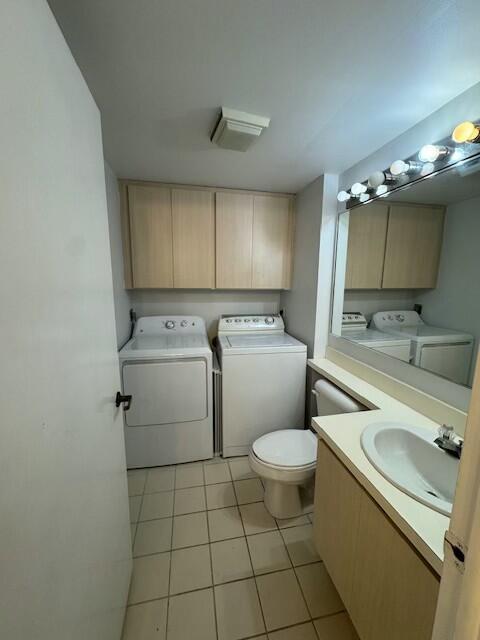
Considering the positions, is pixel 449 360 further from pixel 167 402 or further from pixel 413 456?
pixel 167 402

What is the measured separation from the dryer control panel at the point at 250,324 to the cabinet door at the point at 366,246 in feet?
2.82

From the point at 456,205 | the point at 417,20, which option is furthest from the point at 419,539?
the point at 417,20

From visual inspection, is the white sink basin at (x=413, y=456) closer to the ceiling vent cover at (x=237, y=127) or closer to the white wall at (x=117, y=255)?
the ceiling vent cover at (x=237, y=127)

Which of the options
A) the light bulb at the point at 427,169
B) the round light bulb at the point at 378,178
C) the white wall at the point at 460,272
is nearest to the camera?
the white wall at the point at 460,272

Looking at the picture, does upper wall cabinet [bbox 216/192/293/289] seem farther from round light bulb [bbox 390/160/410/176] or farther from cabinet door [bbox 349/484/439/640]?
cabinet door [bbox 349/484/439/640]

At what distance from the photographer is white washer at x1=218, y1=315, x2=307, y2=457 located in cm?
203

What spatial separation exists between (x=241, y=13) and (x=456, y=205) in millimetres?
1122

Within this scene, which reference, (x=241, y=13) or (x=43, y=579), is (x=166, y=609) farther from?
(x=241, y=13)

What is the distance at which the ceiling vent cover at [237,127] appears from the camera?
123 centimetres

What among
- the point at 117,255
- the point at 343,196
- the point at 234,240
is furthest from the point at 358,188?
the point at 117,255

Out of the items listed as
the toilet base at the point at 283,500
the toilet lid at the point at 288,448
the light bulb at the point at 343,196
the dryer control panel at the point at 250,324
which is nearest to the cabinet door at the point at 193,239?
the dryer control panel at the point at 250,324

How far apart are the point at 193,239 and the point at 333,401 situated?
1720mm

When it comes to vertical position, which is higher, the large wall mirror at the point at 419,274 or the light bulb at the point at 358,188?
the light bulb at the point at 358,188

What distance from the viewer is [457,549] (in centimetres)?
43
